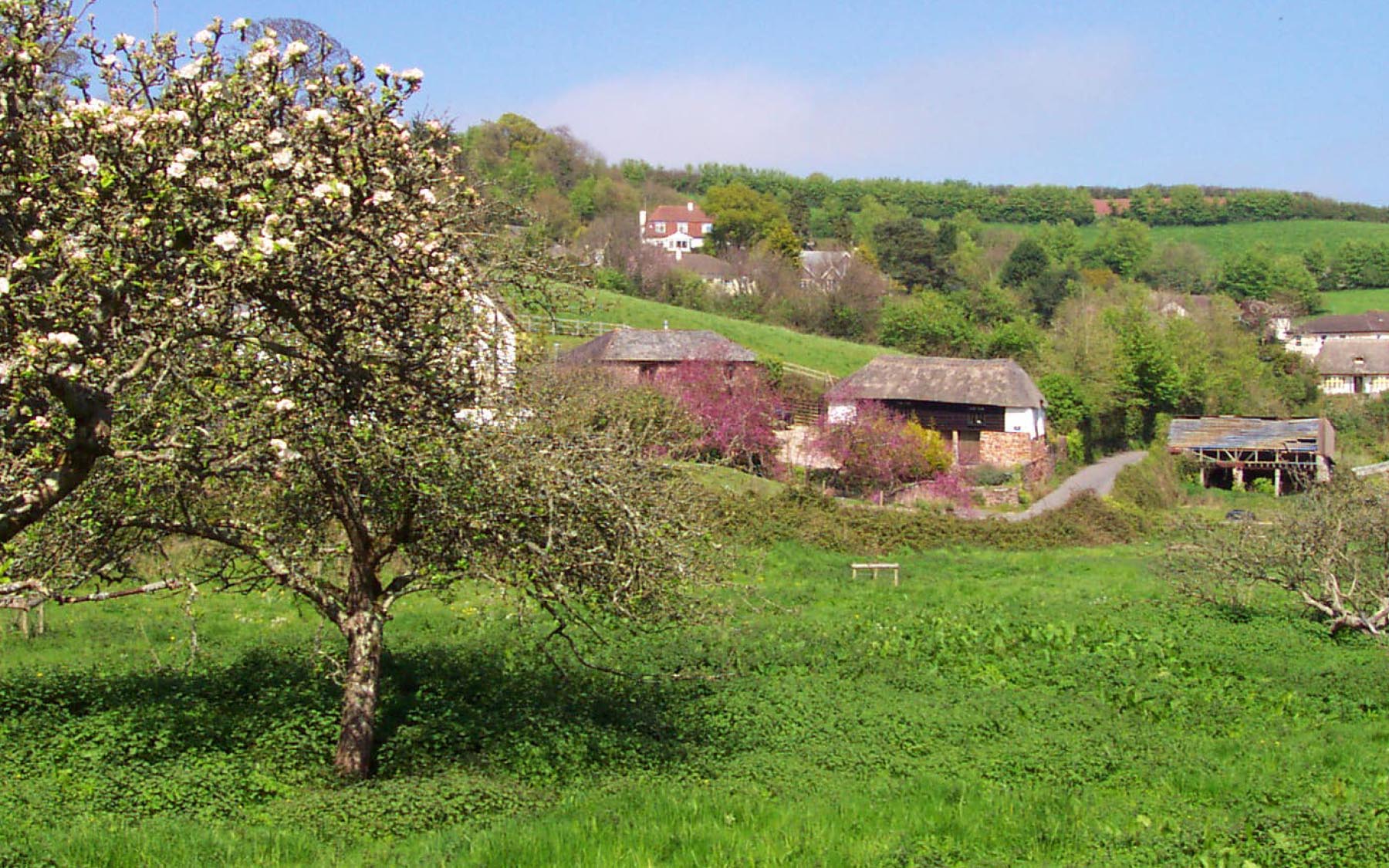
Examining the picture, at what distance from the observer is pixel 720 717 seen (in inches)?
596

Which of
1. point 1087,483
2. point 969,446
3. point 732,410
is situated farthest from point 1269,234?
point 732,410

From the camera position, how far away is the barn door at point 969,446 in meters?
56.7

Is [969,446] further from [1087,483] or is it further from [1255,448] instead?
[1255,448]

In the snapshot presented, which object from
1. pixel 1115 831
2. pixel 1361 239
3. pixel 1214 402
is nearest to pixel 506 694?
pixel 1115 831

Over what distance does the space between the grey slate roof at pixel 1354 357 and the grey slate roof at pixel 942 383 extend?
42.7 metres

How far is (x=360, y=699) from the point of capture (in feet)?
40.5

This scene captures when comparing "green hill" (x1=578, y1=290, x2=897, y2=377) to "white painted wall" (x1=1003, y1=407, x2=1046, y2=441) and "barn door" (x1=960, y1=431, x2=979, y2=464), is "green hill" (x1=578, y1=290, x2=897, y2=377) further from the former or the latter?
"white painted wall" (x1=1003, y1=407, x2=1046, y2=441)

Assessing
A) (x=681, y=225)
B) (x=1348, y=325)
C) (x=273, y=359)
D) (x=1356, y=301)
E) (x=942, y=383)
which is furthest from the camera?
(x=1356, y=301)

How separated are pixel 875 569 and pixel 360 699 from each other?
62.6 feet

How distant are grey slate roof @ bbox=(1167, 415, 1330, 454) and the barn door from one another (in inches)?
463

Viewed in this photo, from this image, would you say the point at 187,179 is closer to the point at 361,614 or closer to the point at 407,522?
the point at 407,522

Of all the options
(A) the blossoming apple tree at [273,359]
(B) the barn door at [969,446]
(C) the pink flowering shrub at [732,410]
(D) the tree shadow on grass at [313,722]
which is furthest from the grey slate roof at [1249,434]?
(A) the blossoming apple tree at [273,359]

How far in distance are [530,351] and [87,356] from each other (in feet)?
16.4

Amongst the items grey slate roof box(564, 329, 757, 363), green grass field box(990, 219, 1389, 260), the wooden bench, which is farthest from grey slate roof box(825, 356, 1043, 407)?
green grass field box(990, 219, 1389, 260)
